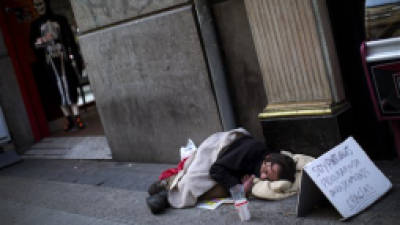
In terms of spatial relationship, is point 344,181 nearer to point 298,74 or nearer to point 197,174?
point 298,74

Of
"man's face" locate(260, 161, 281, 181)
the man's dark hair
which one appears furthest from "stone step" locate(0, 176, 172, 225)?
the man's dark hair

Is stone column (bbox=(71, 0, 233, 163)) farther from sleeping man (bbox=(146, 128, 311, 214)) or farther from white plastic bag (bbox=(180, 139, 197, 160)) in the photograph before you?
sleeping man (bbox=(146, 128, 311, 214))

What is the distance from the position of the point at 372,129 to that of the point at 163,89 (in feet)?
7.39

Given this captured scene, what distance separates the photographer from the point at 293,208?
3.48 metres

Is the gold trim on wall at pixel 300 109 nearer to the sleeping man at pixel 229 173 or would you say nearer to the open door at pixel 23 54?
the sleeping man at pixel 229 173

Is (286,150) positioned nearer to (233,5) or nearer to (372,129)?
(372,129)

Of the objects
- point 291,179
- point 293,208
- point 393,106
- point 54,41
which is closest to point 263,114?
point 291,179

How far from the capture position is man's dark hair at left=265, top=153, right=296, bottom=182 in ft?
12.1

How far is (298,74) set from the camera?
400cm

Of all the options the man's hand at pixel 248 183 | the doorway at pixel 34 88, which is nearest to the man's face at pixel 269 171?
the man's hand at pixel 248 183

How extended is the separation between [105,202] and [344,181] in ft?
8.17

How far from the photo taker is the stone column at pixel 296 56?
3.81 metres

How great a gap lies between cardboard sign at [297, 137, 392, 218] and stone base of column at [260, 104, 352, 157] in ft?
1.88

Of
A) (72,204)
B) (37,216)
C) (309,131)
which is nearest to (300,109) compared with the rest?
(309,131)
